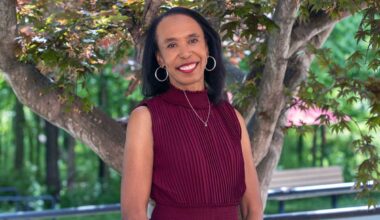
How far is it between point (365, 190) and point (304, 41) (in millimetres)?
960

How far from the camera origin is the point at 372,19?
12.7 ft

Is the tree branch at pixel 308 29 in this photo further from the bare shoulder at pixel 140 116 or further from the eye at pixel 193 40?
the bare shoulder at pixel 140 116

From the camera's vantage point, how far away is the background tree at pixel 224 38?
4.06m

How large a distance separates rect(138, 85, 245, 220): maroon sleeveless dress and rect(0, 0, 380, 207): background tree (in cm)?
111

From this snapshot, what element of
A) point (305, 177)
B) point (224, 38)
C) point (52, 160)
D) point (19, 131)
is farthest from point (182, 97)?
point (19, 131)

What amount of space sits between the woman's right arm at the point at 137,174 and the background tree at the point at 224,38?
1.28 metres

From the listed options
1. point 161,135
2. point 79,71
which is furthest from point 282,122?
point 161,135

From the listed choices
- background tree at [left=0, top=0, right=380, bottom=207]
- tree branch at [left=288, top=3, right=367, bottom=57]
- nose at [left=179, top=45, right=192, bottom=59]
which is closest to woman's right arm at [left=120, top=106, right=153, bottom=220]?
nose at [left=179, top=45, right=192, bottom=59]

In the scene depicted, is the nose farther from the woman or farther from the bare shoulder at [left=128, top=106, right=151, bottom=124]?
the bare shoulder at [left=128, top=106, right=151, bottom=124]

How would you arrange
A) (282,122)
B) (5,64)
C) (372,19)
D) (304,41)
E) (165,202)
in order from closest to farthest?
(165,202) → (372,19) → (5,64) → (304,41) → (282,122)

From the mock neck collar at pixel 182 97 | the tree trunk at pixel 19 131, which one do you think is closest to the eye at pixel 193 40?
the mock neck collar at pixel 182 97

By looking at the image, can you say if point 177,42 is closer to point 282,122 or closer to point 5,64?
point 5,64

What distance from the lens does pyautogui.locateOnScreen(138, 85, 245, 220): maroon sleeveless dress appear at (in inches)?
112

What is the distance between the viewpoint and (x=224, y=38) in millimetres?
4363
